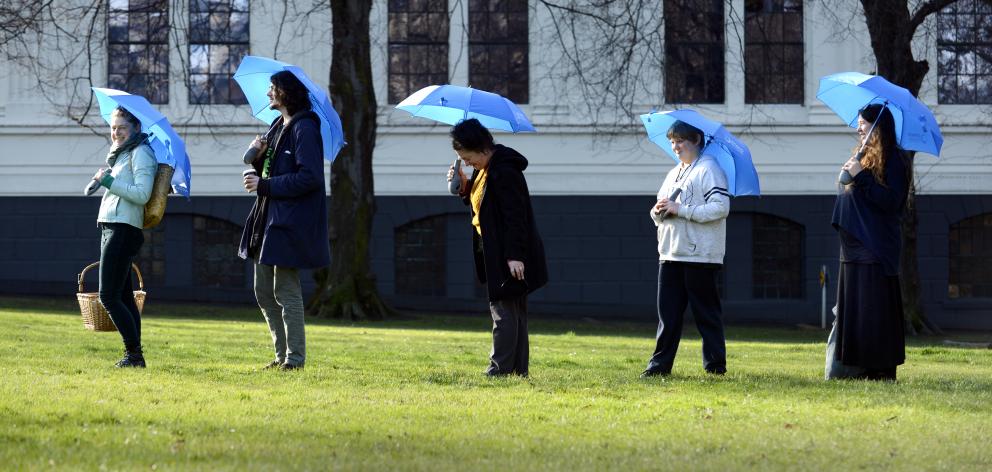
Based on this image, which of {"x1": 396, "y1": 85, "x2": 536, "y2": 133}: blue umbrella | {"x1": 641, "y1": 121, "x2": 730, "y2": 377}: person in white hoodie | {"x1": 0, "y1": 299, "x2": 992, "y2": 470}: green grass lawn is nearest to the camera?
{"x1": 0, "y1": 299, "x2": 992, "y2": 470}: green grass lawn

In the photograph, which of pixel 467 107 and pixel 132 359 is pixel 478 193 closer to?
pixel 467 107

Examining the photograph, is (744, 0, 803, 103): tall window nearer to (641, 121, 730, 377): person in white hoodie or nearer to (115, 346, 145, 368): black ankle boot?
(641, 121, 730, 377): person in white hoodie

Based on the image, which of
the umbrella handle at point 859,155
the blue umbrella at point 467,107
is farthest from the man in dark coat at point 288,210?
the umbrella handle at point 859,155

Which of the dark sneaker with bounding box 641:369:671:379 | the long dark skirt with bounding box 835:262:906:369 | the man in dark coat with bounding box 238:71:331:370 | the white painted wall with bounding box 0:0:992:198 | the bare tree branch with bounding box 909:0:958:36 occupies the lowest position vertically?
the dark sneaker with bounding box 641:369:671:379

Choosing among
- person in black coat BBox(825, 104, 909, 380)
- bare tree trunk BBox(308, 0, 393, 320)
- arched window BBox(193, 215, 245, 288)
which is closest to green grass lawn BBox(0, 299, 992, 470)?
person in black coat BBox(825, 104, 909, 380)

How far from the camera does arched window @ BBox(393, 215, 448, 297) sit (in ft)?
84.0

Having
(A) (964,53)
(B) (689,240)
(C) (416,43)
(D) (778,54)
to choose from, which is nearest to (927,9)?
(D) (778,54)

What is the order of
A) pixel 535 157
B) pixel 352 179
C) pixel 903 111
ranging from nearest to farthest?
pixel 903 111 → pixel 352 179 → pixel 535 157

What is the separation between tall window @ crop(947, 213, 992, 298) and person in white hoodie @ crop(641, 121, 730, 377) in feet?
57.2

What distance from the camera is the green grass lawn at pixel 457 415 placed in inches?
235

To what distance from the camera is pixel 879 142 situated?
9.39 metres

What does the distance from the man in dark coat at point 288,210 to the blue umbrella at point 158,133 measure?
71 cm

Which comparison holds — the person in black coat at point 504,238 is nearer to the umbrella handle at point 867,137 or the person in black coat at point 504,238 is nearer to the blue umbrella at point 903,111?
the umbrella handle at point 867,137

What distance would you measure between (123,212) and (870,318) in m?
Answer: 5.03
